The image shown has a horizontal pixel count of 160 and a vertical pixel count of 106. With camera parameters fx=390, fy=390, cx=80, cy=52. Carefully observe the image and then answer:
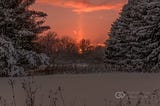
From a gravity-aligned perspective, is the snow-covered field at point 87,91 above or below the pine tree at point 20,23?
below

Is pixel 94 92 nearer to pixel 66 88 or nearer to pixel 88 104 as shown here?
pixel 66 88

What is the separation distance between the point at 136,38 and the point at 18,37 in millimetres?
12464

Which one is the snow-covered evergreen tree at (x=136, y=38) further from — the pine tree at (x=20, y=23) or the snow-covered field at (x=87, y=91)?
the snow-covered field at (x=87, y=91)

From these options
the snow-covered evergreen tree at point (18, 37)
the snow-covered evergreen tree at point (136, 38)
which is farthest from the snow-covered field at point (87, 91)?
the snow-covered evergreen tree at point (136, 38)

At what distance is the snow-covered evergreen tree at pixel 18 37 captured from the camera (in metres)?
27.9

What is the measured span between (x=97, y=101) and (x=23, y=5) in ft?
69.1

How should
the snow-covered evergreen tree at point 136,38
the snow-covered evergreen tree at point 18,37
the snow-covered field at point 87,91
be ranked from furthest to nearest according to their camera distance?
the snow-covered evergreen tree at point 136,38 → the snow-covered evergreen tree at point 18,37 → the snow-covered field at point 87,91

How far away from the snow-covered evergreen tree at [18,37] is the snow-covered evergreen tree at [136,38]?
985cm

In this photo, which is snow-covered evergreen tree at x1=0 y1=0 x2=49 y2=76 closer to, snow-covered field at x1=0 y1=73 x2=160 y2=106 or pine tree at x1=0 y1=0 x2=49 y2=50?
pine tree at x1=0 y1=0 x2=49 y2=50

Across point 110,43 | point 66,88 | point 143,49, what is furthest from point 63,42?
point 66,88

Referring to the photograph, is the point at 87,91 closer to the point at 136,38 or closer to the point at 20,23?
the point at 20,23

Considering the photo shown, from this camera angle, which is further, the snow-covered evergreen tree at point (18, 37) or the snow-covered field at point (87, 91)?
the snow-covered evergreen tree at point (18, 37)

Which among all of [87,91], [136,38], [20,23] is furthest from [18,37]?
[87,91]

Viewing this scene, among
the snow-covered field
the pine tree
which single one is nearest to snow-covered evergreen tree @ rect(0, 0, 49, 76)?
the pine tree
